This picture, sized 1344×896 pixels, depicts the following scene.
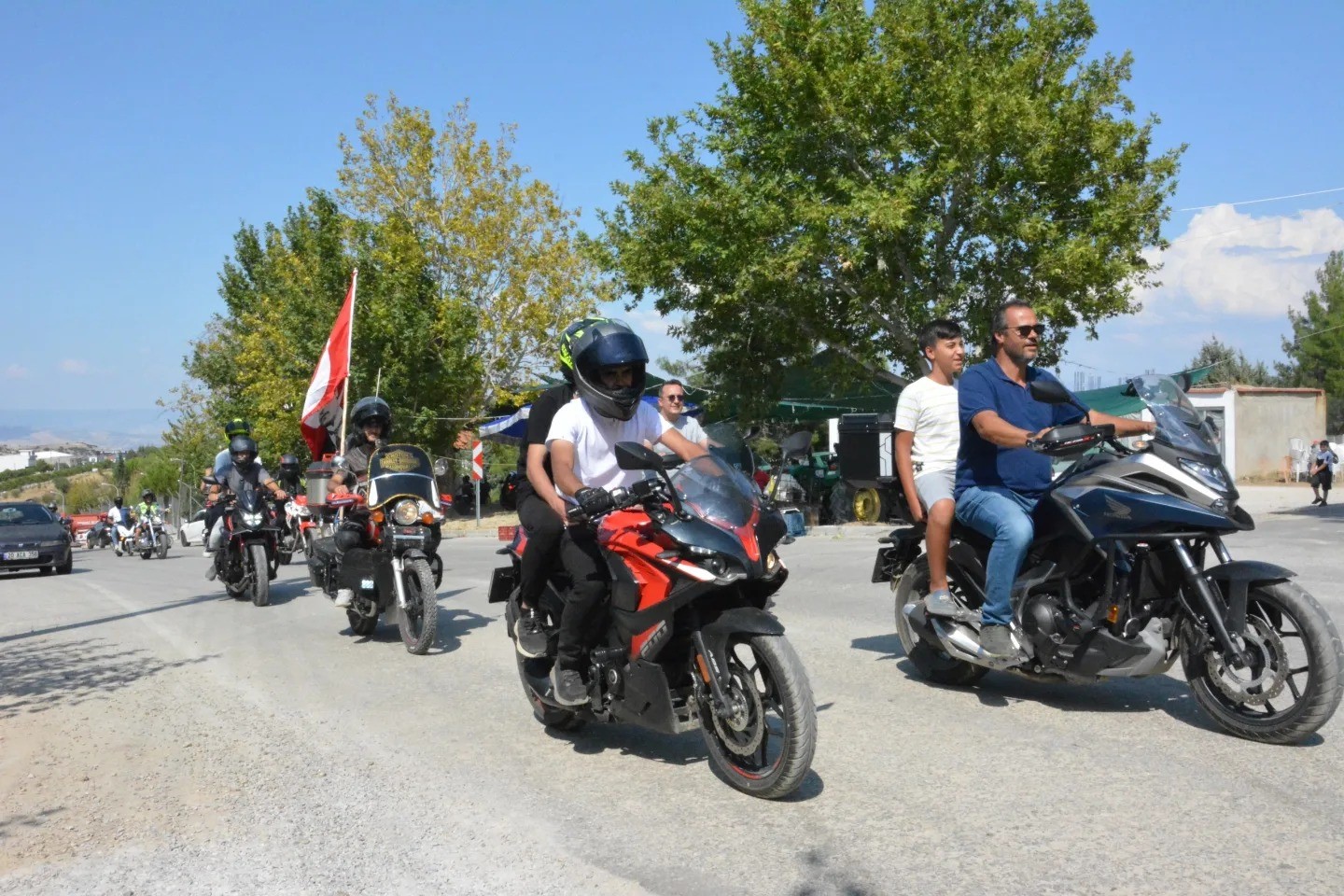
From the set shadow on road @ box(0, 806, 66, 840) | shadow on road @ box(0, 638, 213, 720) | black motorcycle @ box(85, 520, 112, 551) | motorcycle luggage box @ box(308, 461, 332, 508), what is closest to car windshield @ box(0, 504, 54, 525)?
shadow on road @ box(0, 638, 213, 720)

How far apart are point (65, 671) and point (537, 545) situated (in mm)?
4973

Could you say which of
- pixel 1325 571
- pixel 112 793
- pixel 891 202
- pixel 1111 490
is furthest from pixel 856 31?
pixel 112 793

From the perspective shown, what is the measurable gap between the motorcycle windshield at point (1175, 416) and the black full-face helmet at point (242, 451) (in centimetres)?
1012

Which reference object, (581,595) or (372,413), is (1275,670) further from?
(372,413)

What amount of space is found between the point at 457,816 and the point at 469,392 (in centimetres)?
→ 3465

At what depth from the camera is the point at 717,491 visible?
4551mm

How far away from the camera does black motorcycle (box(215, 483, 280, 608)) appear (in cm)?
1244

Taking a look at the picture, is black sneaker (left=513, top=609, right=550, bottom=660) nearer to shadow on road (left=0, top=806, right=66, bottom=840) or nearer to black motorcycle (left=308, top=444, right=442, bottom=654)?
shadow on road (left=0, top=806, right=66, bottom=840)

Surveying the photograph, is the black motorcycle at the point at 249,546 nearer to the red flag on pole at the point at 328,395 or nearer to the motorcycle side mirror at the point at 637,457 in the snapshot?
the red flag on pole at the point at 328,395

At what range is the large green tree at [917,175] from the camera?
22109 millimetres

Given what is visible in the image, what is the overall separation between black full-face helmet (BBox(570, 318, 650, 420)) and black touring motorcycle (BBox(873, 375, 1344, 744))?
1.81 m

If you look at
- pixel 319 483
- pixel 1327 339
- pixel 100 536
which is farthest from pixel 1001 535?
pixel 1327 339

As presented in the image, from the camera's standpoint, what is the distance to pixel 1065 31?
2356cm

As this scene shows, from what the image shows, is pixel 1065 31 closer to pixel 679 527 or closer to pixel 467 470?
pixel 467 470
